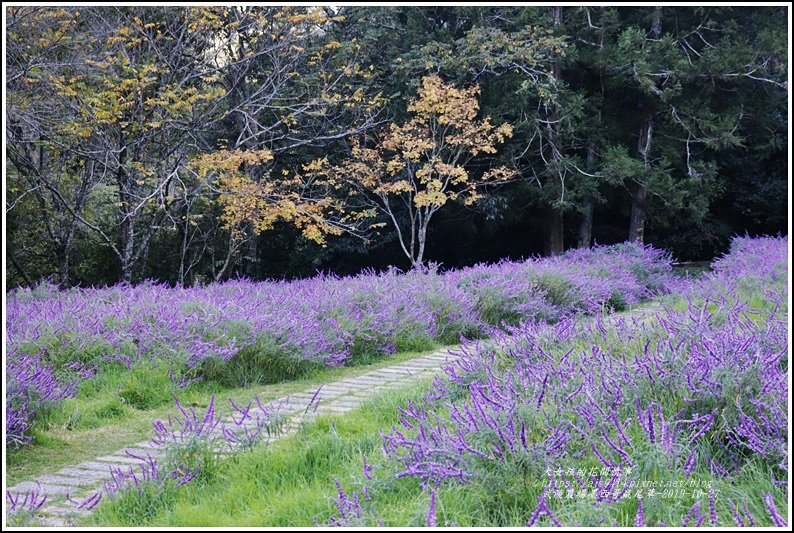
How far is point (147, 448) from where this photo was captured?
3662 mm

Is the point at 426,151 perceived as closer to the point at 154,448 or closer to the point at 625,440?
the point at 154,448

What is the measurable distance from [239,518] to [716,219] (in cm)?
1870

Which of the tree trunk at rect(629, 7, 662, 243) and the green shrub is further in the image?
the tree trunk at rect(629, 7, 662, 243)

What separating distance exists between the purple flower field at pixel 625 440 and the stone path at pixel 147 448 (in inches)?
34.1

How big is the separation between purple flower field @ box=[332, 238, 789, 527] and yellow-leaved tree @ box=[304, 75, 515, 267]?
32.7 ft

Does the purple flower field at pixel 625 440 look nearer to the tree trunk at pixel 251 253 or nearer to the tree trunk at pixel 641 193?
the tree trunk at pixel 251 253

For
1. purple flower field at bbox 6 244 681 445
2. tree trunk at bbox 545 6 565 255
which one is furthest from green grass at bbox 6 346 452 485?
tree trunk at bbox 545 6 565 255

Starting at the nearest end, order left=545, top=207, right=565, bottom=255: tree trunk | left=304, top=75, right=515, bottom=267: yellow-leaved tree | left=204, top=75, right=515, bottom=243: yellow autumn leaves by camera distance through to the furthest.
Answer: left=204, top=75, right=515, bottom=243: yellow autumn leaves < left=304, top=75, right=515, bottom=267: yellow-leaved tree < left=545, top=207, right=565, bottom=255: tree trunk

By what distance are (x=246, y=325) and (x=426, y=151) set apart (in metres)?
9.94

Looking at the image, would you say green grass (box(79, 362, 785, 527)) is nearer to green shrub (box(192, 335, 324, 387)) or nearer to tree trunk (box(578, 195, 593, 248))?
green shrub (box(192, 335, 324, 387))

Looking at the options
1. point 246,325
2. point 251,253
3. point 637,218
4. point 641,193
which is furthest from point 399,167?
point 246,325

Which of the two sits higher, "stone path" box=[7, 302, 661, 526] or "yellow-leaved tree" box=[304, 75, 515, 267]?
"yellow-leaved tree" box=[304, 75, 515, 267]

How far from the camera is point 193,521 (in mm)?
2555

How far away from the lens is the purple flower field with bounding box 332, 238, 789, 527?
94.0 inches
